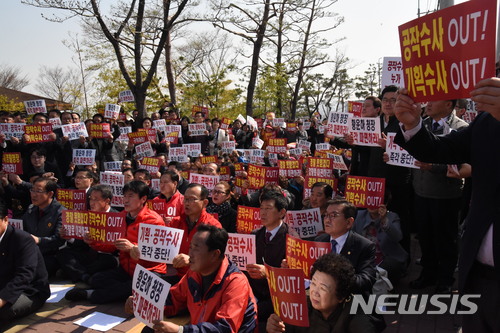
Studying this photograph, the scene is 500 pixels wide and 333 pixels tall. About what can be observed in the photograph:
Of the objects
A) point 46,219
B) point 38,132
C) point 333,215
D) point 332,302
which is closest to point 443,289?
point 333,215

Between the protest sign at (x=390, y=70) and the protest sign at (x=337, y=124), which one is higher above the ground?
the protest sign at (x=390, y=70)

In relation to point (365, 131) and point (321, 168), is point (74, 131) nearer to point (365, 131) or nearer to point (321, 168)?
point (321, 168)

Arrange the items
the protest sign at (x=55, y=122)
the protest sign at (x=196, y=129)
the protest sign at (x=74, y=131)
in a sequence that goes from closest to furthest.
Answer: the protest sign at (x=74, y=131) → the protest sign at (x=55, y=122) → the protest sign at (x=196, y=129)

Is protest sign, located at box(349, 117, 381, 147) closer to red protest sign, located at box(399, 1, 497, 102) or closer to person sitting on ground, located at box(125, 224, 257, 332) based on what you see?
person sitting on ground, located at box(125, 224, 257, 332)

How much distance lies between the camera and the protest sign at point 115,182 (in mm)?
7629

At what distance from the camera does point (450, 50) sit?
7.06ft

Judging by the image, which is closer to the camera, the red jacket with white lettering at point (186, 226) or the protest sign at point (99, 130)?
the red jacket with white lettering at point (186, 226)

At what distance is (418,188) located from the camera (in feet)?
17.2

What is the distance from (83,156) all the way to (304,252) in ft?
21.3

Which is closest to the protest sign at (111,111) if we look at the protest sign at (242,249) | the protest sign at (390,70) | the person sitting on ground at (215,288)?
the protest sign at (390,70)

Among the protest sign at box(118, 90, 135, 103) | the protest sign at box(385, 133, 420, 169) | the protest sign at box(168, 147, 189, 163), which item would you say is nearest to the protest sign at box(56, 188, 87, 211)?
the protest sign at box(168, 147, 189, 163)

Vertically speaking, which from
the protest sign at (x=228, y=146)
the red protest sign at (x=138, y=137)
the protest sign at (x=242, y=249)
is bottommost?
the protest sign at (x=242, y=249)

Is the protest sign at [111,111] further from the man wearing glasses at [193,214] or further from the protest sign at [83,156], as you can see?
the man wearing glasses at [193,214]

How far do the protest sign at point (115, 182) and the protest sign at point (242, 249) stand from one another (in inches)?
151
